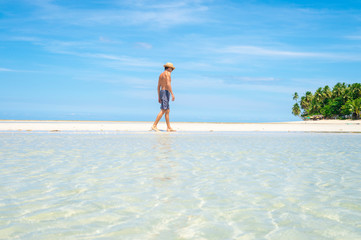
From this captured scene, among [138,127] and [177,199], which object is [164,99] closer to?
[138,127]

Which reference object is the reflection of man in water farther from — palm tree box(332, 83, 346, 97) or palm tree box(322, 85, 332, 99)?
palm tree box(322, 85, 332, 99)

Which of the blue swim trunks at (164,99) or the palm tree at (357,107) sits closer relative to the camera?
the blue swim trunks at (164,99)

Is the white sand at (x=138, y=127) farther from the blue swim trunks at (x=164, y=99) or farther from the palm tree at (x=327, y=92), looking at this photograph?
the palm tree at (x=327, y=92)

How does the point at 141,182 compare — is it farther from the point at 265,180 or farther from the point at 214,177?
the point at 265,180

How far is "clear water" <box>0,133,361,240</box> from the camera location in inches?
91.9

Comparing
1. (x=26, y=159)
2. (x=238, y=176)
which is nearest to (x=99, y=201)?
(x=238, y=176)

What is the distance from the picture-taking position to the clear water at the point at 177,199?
2.33m

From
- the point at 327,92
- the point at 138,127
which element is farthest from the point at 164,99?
the point at 327,92

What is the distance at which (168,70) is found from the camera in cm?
1340

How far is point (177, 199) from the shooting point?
3104 mm

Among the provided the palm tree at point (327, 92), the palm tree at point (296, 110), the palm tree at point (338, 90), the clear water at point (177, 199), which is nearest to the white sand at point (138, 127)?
the clear water at point (177, 199)

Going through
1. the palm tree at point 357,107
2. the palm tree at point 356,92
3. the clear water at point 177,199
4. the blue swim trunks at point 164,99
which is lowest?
the clear water at point 177,199

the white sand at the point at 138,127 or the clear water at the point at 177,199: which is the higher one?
the white sand at the point at 138,127

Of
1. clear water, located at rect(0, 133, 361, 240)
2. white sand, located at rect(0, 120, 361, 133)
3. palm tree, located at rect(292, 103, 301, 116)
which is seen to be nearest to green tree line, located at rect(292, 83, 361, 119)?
palm tree, located at rect(292, 103, 301, 116)
